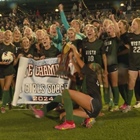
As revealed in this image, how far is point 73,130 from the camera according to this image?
181 inches

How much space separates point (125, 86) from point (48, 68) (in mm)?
1521

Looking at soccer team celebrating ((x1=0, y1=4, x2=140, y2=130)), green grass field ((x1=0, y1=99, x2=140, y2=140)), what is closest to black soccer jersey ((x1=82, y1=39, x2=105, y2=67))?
soccer team celebrating ((x1=0, y1=4, x2=140, y2=130))

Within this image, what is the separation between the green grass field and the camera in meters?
4.30

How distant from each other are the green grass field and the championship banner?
0.39 m

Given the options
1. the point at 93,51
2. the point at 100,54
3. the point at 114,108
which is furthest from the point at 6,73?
the point at 114,108

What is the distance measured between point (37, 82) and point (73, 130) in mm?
1843

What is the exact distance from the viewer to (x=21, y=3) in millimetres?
26859

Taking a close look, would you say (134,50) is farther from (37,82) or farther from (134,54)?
(37,82)

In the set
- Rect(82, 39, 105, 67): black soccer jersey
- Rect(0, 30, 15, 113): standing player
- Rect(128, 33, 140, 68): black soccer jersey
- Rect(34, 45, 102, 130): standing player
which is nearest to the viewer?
Rect(34, 45, 102, 130): standing player

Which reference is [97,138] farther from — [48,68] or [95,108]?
[48,68]

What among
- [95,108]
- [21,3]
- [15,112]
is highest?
[21,3]

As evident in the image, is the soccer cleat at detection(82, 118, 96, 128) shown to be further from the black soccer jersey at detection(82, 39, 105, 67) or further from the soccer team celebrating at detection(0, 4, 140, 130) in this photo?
the black soccer jersey at detection(82, 39, 105, 67)

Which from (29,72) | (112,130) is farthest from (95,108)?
(29,72)

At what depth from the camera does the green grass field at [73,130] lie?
14.1 feet
